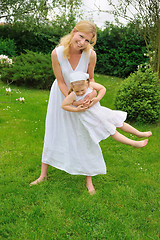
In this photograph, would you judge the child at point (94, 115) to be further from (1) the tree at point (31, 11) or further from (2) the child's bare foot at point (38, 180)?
(1) the tree at point (31, 11)

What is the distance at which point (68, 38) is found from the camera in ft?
9.26

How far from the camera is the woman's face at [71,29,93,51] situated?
8.73 feet

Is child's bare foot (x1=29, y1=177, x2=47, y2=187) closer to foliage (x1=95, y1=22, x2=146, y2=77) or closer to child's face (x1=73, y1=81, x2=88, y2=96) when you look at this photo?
child's face (x1=73, y1=81, x2=88, y2=96)

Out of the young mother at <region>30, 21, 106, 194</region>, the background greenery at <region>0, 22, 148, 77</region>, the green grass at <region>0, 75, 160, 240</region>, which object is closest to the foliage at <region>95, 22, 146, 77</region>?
the background greenery at <region>0, 22, 148, 77</region>

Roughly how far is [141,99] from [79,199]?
3.86m

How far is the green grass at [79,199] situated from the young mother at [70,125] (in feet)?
1.15

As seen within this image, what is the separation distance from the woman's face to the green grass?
3.62 feet

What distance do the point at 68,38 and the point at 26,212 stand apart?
211cm

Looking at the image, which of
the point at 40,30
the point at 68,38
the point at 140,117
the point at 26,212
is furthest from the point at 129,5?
the point at 40,30

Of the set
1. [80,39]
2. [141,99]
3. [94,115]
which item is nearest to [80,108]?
[94,115]

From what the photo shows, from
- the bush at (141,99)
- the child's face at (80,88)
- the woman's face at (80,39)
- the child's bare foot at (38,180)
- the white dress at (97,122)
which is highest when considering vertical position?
the woman's face at (80,39)

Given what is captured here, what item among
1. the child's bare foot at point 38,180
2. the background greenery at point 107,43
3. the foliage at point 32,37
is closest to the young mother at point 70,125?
the child's bare foot at point 38,180

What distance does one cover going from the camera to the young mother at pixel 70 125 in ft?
9.25

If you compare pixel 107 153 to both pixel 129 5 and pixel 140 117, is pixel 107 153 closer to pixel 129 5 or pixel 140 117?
pixel 140 117
